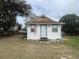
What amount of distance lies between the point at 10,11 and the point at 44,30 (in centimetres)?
1016

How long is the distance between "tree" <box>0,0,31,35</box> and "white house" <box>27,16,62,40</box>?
301 inches

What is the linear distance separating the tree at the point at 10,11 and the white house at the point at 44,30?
25.0 ft

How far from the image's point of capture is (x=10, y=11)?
1316 inches

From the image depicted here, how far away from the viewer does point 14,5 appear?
33094 millimetres

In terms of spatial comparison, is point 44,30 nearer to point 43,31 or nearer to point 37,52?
point 43,31

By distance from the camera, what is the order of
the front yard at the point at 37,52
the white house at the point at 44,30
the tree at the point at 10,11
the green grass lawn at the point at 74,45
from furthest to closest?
the tree at the point at 10,11 < the white house at the point at 44,30 < the green grass lawn at the point at 74,45 < the front yard at the point at 37,52

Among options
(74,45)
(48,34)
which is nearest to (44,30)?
(48,34)

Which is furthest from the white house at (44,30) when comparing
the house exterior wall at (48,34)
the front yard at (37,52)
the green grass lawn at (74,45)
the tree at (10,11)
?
the tree at (10,11)

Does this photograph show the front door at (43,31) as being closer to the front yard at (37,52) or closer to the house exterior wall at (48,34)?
the house exterior wall at (48,34)

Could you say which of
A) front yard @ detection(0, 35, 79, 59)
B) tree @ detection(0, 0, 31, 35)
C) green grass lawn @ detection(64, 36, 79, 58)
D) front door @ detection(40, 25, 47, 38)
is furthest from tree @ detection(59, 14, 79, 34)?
front yard @ detection(0, 35, 79, 59)

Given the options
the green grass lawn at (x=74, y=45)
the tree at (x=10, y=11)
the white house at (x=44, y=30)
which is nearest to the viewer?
the green grass lawn at (x=74, y=45)

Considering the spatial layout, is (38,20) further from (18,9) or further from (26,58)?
(26,58)

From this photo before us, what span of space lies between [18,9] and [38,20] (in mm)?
8768

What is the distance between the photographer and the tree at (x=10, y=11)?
3212 centimetres
